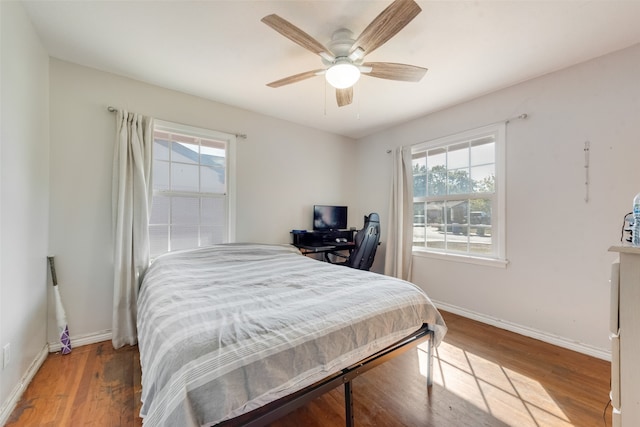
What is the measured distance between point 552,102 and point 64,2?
12.8 ft

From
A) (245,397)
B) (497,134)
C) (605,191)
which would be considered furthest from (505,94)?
(245,397)

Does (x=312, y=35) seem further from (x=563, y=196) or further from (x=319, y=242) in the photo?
(x=563, y=196)

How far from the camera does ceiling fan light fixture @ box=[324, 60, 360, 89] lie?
1802mm

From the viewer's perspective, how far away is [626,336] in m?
0.90

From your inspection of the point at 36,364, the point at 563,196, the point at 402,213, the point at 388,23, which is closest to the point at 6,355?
the point at 36,364

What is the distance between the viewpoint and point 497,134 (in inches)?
107

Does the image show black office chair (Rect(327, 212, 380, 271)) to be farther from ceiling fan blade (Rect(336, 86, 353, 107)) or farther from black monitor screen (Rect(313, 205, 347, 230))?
ceiling fan blade (Rect(336, 86, 353, 107))

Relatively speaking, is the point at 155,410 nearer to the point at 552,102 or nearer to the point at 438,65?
the point at 438,65

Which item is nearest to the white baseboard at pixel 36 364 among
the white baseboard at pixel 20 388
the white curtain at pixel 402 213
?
the white baseboard at pixel 20 388

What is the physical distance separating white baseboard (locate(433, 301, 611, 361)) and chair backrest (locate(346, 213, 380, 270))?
1.17 m

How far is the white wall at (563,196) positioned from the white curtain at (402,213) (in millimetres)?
767

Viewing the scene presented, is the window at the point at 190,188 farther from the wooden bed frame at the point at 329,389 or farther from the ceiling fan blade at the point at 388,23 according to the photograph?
the wooden bed frame at the point at 329,389

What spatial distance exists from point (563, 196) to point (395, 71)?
192 centimetres

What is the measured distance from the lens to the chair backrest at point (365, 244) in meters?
2.93
